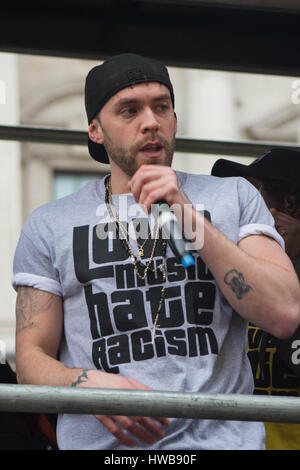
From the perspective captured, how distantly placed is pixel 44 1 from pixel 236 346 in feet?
5.35

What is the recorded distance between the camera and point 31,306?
8.32 feet

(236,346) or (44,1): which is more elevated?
(44,1)

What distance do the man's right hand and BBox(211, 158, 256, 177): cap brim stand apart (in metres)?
1.33

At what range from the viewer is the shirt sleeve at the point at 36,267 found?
2.54 meters

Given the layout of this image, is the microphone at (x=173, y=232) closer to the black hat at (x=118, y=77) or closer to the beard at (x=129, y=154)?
the beard at (x=129, y=154)

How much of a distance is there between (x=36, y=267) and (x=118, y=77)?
2.16ft

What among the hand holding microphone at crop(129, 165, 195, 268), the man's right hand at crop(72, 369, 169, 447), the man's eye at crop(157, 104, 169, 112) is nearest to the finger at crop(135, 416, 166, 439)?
the man's right hand at crop(72, 369, 169, 447)

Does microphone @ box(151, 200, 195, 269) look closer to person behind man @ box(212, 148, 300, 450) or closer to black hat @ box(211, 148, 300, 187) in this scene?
person behind man @ box(212, 148, 300, 450)

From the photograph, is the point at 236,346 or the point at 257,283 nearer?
the point at 257,283

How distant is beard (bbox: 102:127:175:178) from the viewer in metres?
2.54

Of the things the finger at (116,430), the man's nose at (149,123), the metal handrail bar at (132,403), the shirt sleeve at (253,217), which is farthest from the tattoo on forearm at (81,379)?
Result: the man's nose at (149,123)

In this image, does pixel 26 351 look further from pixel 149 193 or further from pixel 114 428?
pixel 149 193

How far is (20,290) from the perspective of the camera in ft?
8.48

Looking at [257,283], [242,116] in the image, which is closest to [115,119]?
[257,283]
